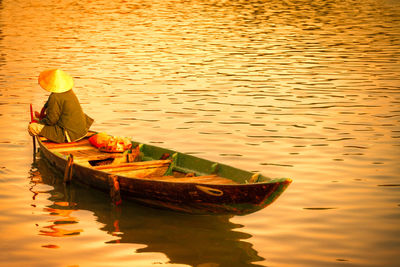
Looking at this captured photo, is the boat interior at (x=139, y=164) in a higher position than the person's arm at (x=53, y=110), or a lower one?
lower

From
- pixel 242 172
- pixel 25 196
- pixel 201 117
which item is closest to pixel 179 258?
pixel 242 172

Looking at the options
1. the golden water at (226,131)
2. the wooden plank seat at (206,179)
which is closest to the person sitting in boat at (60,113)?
the golden water at (226,131)

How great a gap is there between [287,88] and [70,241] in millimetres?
12654

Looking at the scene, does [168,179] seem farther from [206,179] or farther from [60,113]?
[60,113]

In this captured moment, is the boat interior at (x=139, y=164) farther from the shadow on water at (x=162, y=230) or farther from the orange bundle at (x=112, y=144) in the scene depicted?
the shadow on water at (x=162, y=230)

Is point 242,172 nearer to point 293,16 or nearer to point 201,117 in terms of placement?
point 201,117

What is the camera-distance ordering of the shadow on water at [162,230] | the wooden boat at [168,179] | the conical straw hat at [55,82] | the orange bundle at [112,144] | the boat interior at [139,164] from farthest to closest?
the conical straw hat at [55,82], the orange bundle at [112,144], the boat interior at [139,164], the wooden boat at [168,179], the shadow on water at [162,230]

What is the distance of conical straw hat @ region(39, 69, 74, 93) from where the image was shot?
1237 cm

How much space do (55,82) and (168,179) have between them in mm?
3431

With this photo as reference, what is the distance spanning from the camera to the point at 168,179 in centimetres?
1033

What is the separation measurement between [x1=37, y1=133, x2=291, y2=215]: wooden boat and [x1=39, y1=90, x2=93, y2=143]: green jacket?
20 cm

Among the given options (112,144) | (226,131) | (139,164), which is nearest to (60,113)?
(112,144)

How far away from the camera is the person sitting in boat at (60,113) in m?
12.4

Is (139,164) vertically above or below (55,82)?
below
